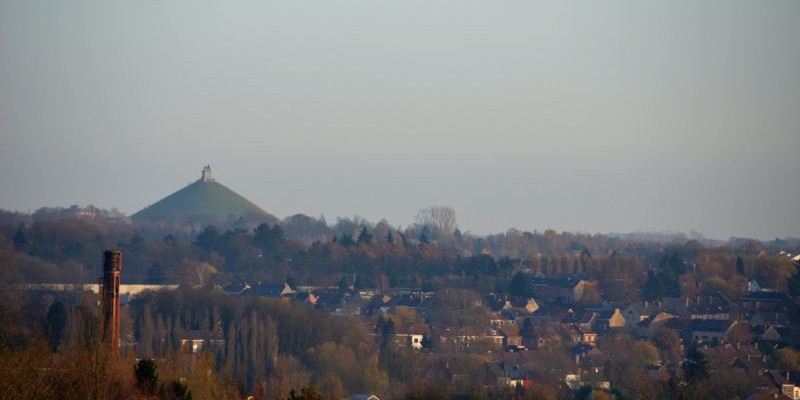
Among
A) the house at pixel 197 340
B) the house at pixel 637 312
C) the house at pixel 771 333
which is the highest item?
the house at pixel 637 312

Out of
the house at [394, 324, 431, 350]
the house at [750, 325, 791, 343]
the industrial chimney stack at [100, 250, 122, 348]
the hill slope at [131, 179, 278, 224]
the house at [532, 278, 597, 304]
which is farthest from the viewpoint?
the hill slope at [131, 179, 278, 224]

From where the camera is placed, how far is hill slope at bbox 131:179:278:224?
119 meters

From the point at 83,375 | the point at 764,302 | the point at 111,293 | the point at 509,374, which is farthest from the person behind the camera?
the point at 764,302

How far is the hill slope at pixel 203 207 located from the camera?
11944cm

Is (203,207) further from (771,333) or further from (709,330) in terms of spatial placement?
(771,333)

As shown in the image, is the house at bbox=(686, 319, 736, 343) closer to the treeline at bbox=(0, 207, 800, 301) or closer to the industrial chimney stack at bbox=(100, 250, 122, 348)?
the treeline at bbox=(0, 207, 800, 301)

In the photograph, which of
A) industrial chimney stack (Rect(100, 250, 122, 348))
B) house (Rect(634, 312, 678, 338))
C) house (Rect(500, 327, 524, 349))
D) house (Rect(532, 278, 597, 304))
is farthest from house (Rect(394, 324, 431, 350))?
industrial chimney stack (Rect(100, 250, 122, 348))

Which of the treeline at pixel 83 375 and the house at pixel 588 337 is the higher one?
the house at pixel 588 337

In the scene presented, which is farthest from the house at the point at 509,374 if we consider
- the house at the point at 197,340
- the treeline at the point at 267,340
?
the house at the point at 197,340

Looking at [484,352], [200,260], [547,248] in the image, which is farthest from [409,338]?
[547,248]

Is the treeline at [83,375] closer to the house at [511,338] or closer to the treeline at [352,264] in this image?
the house at [511,338]

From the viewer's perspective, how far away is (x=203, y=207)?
12550cm

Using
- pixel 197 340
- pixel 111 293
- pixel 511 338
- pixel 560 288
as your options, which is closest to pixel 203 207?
pixel 560 288

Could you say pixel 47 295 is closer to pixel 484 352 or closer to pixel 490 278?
pixel 484 352
